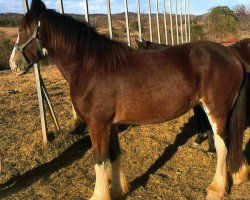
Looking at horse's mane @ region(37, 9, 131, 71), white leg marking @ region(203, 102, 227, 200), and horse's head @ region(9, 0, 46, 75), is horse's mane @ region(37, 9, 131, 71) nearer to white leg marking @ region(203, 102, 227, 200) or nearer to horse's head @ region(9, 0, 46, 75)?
horse's head @ region(9, 0, 46, 75)

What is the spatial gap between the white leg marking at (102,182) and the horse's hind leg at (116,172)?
0.25 metres

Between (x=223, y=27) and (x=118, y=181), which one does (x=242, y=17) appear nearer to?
(x=223, y=27)

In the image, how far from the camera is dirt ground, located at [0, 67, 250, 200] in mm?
4445

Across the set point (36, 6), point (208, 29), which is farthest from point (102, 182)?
point (208, 29)

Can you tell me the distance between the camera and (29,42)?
3.85m

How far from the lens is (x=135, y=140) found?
6.05m

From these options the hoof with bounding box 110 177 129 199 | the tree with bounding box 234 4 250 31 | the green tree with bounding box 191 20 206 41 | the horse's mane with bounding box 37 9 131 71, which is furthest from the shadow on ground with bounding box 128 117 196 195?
the tree with bounding box 234 4 250 31

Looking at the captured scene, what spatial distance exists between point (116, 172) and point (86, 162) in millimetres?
1084

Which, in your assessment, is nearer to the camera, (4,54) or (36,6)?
(36,6)

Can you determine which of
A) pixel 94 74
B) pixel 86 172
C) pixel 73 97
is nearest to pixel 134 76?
pixel 94 74

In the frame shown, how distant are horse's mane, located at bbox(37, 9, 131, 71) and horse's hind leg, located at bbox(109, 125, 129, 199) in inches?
32.6

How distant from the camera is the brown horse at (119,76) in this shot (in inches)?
151

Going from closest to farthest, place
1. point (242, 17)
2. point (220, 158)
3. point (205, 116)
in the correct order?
1. point (220, 158)
2. point (205, 116)
3. point (242, 17)

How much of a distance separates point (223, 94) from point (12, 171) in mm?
2954
